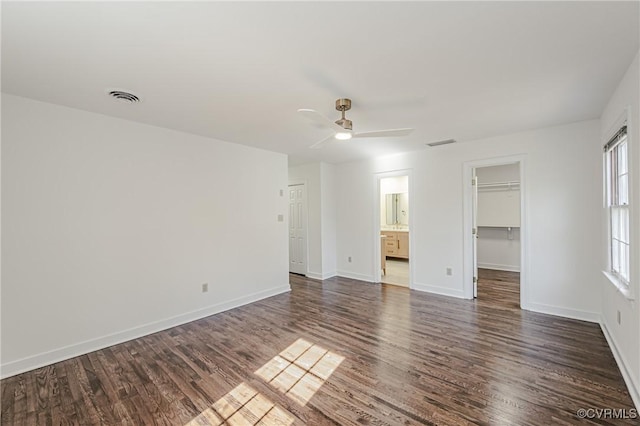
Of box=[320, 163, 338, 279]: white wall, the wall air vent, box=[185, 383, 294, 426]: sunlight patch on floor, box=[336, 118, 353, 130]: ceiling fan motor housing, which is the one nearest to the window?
the wall air vent

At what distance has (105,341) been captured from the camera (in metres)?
2.95

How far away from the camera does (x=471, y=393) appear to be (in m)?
2.09

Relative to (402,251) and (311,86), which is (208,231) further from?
(402,251)

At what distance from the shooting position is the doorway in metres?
6.01

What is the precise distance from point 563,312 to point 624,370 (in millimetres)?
1477

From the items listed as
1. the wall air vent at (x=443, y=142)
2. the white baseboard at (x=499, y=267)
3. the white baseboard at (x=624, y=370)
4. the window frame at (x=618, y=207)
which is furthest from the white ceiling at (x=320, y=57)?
the white baseboard at (x=499, y=267)

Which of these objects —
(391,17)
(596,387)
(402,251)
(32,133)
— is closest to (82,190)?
(32,133)

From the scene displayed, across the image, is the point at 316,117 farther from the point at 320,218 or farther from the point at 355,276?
the point at 355,276

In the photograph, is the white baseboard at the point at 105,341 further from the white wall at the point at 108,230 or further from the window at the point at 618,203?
the window at the point at 618,203

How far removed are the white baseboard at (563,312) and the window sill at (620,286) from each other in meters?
0.77

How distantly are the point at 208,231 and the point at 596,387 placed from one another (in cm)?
426

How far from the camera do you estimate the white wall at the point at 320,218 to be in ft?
19.0

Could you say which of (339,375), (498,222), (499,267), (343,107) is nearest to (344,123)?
(343,107)

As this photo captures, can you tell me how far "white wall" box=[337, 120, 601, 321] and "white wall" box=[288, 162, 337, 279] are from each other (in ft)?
5.63
